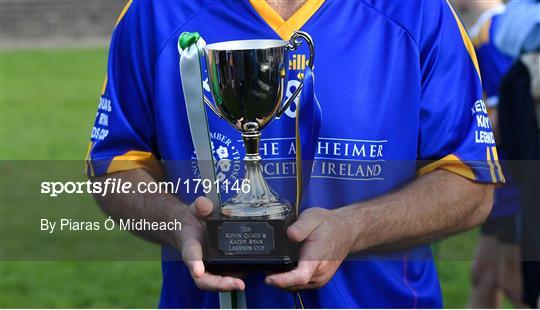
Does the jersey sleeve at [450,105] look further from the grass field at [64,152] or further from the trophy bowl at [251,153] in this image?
the grass field at [64,152]

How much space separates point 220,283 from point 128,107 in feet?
1.83

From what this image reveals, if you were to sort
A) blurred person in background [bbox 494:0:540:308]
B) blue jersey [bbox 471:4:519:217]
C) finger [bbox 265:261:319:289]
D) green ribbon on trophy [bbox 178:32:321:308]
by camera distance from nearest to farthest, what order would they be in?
finger [bbox 265:261:319:289]
green ribbon on trophy [bbox 178:32:321:308]
blurred person in background [bbox 494:0:540:308]
blue jersey [bbox 471:4:519:217]

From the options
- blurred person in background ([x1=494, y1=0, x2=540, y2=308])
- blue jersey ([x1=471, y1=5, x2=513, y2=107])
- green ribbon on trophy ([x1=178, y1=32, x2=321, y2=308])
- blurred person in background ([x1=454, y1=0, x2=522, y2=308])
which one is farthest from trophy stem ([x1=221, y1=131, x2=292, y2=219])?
blue jersey ([x1=471, y1=5, x2=513, y2=107])

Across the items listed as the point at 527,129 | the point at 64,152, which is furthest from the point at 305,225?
the point at 64,152

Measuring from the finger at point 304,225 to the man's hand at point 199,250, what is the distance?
0.13 meters

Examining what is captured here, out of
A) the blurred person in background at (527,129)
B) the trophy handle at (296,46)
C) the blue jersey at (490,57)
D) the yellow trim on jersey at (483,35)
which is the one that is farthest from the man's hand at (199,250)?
the yellow trim on jersey at (483,35)

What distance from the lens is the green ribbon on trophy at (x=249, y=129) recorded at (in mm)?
1842

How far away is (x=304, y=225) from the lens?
5.88 feet

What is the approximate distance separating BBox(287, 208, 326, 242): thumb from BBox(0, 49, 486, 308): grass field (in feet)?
1.95

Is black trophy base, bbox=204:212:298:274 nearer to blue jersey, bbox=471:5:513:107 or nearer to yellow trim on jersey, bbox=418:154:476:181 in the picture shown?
yellow trim on jersey, bbox=418:154:476:181

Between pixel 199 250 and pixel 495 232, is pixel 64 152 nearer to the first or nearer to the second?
pixel 495 232

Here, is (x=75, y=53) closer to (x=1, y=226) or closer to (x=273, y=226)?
(x=1, y=226)

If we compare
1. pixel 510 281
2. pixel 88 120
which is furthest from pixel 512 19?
pixel 88 120

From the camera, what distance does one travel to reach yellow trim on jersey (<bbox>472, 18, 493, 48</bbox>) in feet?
15.7
